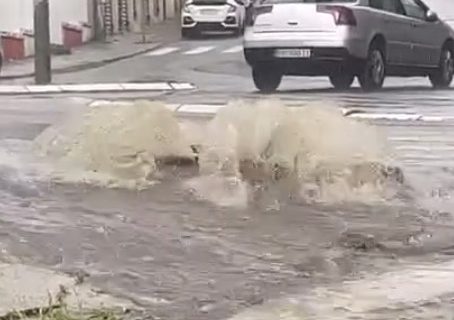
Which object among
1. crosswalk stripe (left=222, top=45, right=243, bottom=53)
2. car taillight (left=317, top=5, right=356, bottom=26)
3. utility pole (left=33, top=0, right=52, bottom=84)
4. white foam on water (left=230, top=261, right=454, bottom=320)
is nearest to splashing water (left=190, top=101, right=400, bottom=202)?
white foam on water (left=230, top=261, right=454, bottom=320)

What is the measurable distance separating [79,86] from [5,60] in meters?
8.02

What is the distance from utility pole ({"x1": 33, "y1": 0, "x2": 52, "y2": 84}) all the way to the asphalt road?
462 inches

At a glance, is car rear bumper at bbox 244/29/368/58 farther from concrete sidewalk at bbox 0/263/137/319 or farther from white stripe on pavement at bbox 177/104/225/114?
concrete sidewalk at bbox 0/263/137/319

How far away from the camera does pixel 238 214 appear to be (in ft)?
27.6

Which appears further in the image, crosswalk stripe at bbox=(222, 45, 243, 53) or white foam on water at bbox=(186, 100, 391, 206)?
crosswalk stripe at bbox=(222, 45, 243, 53)

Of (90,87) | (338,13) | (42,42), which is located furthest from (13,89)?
(338,13)

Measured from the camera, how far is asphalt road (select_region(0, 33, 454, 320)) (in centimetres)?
607

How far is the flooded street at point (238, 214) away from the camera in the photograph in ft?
20.3

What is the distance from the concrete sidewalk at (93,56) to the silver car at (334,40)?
7.77 m

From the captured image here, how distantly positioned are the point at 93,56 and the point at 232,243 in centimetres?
2590

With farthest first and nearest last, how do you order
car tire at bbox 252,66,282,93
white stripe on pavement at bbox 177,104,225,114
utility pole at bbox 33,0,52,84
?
utility pole at bbox 33,0,52,84 → car tire at bbox 252,66,282,93 → white stripe on pavement at bbox 177,104,225,114

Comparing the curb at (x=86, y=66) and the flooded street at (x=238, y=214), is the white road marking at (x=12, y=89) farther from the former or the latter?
the flooded street at (x=238, y=214)

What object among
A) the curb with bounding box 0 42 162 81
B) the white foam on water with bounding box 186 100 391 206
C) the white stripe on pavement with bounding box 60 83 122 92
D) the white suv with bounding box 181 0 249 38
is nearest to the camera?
the white foam on water with bounding box 186 100 391 206

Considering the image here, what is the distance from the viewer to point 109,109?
34.6 ft
